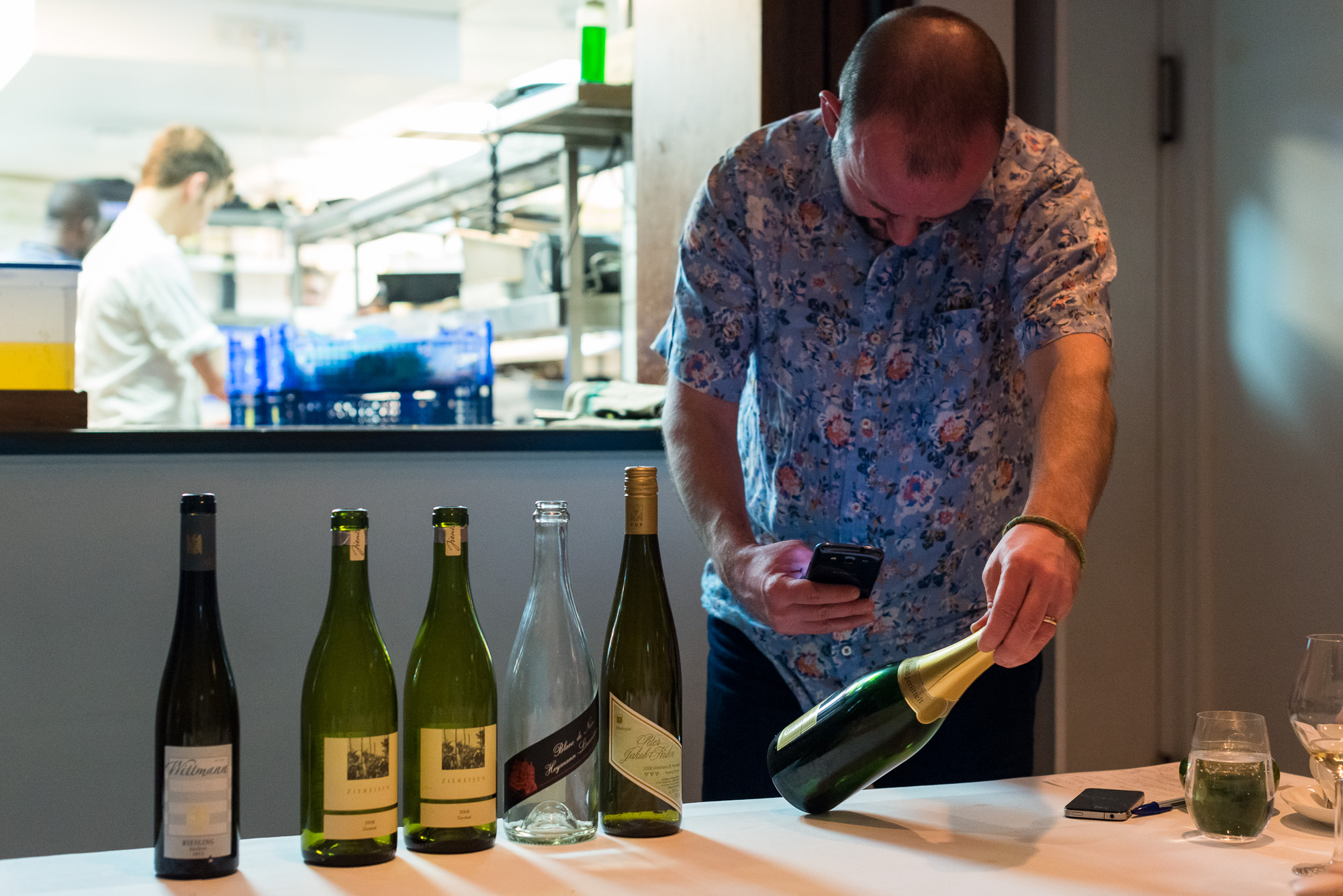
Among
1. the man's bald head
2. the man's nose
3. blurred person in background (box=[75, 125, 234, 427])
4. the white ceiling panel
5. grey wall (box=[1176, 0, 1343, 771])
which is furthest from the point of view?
the white ceiling panel

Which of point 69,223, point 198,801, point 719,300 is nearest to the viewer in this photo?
point 198,801

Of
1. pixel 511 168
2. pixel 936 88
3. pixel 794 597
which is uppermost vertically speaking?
pixel 511 168

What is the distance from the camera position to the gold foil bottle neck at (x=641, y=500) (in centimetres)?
95

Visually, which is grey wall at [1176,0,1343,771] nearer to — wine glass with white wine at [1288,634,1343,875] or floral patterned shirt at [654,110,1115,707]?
floral patterned shirt at [654,110,1115,707]

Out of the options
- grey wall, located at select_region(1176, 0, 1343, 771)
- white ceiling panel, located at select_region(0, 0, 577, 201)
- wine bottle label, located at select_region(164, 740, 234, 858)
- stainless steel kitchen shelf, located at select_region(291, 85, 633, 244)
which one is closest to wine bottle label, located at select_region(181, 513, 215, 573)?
wine bottle label, located at select_region(164, 740, 234, 858)

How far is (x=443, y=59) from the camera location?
5125 mm

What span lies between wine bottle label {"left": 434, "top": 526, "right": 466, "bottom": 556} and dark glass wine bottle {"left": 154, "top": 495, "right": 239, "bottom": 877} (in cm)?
16

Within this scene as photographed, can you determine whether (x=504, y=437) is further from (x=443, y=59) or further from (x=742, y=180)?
(x=443, y=59)

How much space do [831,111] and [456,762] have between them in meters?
0.80

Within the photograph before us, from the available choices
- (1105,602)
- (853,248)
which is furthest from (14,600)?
(1105,602)

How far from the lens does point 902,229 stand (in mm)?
1263

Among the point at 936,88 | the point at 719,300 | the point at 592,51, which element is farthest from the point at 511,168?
the point at 936,88

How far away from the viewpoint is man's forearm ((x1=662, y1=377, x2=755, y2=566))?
1291 mm

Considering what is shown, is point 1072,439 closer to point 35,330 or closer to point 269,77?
point 35,330
